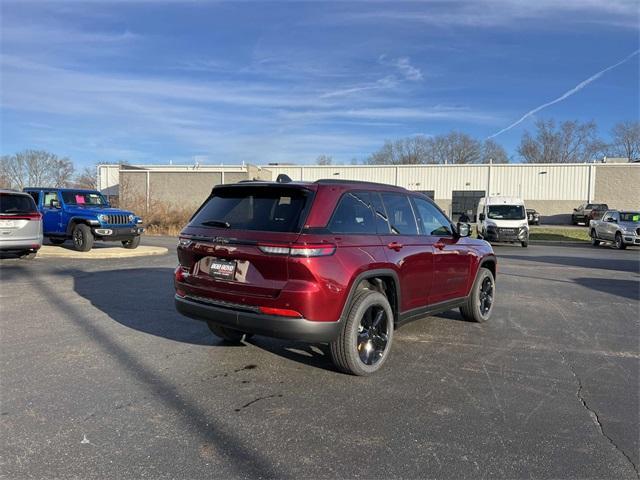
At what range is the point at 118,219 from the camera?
15211 mm

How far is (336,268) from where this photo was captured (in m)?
4.23

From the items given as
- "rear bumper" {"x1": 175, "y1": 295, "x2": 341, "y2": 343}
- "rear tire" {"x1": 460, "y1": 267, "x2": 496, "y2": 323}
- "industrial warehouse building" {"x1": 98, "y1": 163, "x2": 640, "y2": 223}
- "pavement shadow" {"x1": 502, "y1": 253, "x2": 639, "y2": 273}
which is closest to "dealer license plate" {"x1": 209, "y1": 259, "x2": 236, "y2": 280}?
"rear bumper" {"x1": 175, "y1": 295, "x2": 341, "y2": 343}

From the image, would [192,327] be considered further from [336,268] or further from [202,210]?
[336,268]

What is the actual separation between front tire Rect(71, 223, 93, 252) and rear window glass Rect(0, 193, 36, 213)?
2.45 metres

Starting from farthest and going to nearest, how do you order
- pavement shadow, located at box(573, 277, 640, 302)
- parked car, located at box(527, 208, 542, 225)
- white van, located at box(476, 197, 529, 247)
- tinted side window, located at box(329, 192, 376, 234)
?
parked car, located at box(527, 208, 542, 225) → white van, located at box(476, 197, 529, 247) → pavement shadow, located at box(573, 277, 640, 302) → tinted side window, located at box(329, 192, 376, 234)

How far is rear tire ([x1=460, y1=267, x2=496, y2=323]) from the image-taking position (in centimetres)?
668

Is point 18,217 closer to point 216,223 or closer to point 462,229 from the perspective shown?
point 216,223

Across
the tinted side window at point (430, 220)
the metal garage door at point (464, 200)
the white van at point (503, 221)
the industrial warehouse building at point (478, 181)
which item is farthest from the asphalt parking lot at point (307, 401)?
the metal garage door at point (464, 200)

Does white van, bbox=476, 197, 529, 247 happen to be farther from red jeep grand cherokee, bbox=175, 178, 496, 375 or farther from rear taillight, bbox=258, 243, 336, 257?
rear taillight, bbox=258, 243, 336, 257

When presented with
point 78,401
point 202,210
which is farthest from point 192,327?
point 78,401

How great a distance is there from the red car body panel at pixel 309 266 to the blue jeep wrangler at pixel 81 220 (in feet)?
35.8

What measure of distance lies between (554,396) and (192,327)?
419 cm

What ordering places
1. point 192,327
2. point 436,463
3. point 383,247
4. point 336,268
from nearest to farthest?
1. point 436,463
2. point 336,268
3. point 383,247
4. point 192,327

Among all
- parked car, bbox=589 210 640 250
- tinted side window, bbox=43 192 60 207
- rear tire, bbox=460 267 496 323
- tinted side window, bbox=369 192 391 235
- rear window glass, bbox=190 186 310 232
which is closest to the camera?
rear window glass, bbox=190 186 310 232
